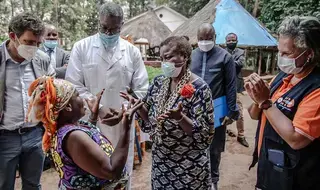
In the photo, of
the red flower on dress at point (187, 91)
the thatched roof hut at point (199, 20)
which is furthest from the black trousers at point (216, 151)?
the thatched roof hut at point (199, 20)

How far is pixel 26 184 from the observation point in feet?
8.71

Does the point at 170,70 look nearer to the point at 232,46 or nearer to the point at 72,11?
the point at 232,46

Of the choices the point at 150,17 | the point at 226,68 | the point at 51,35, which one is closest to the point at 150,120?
the point at 226,68

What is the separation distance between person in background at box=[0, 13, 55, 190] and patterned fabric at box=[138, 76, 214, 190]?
113 cm

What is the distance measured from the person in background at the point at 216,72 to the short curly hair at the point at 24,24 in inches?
73.3

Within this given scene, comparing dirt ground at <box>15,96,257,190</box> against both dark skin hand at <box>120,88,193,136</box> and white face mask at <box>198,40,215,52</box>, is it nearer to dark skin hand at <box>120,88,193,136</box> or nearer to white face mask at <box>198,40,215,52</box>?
white face mask at <box>198,40,215,52</box>

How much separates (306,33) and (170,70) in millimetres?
968

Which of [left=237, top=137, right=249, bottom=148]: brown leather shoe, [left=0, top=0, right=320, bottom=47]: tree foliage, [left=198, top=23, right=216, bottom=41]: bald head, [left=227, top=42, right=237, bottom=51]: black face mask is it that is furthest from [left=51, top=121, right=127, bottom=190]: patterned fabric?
[left=0, top=0, right=320, bottom=47]: tree foliage

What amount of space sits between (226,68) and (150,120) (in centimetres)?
148

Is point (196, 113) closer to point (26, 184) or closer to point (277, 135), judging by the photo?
point (277, 135)

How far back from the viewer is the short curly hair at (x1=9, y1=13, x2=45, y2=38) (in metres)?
2.42

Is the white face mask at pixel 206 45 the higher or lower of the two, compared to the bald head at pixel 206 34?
lower

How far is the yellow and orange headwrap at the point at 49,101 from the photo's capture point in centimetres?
162

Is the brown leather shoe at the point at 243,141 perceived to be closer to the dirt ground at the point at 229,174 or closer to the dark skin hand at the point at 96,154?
the dirt ground at the point at 229,174
